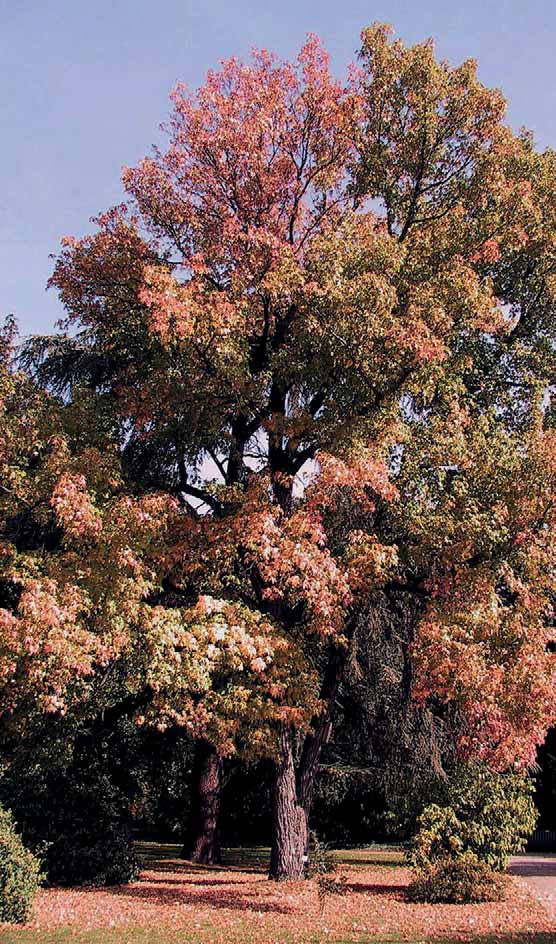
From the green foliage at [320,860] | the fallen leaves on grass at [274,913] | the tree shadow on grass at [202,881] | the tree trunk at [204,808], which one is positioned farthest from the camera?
the tree trunk at [204,808]

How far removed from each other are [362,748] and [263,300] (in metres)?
13.1

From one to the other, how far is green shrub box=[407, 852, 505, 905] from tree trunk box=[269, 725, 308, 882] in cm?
228

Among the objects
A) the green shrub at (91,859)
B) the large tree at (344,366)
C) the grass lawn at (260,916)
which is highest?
the large tree at (344,366)

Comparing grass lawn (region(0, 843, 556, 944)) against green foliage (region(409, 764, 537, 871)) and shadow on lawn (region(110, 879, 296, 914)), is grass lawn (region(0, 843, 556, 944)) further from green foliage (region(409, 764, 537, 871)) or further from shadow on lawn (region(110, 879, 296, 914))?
green foliage (region(409, 764, 537, 871))

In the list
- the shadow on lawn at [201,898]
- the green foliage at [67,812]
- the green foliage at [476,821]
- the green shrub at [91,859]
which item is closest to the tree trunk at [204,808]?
the green foliage at [67,812]

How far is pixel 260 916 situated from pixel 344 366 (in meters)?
8.22

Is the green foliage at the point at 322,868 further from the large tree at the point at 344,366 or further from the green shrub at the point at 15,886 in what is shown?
the green shrub at the point at 15,886

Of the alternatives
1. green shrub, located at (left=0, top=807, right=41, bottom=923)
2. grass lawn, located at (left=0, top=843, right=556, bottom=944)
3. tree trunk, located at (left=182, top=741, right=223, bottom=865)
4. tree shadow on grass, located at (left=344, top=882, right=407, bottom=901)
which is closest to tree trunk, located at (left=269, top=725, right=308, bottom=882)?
grass lawn, located at (left=0, top=843, right=556, bottom=944)

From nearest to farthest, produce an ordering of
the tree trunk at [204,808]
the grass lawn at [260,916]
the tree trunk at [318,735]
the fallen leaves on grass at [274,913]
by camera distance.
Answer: the grass lawn at [260,916] < the fallen leaves on grass at [274,913] < the tree trunk at [318,735] < the tree trunk at [204,808]

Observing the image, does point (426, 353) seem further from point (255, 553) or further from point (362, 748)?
point (362, 748)

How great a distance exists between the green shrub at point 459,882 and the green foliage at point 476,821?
0.39 feet

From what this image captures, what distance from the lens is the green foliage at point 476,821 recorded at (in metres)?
13.1

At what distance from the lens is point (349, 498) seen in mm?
14008

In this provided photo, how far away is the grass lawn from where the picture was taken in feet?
31.4
